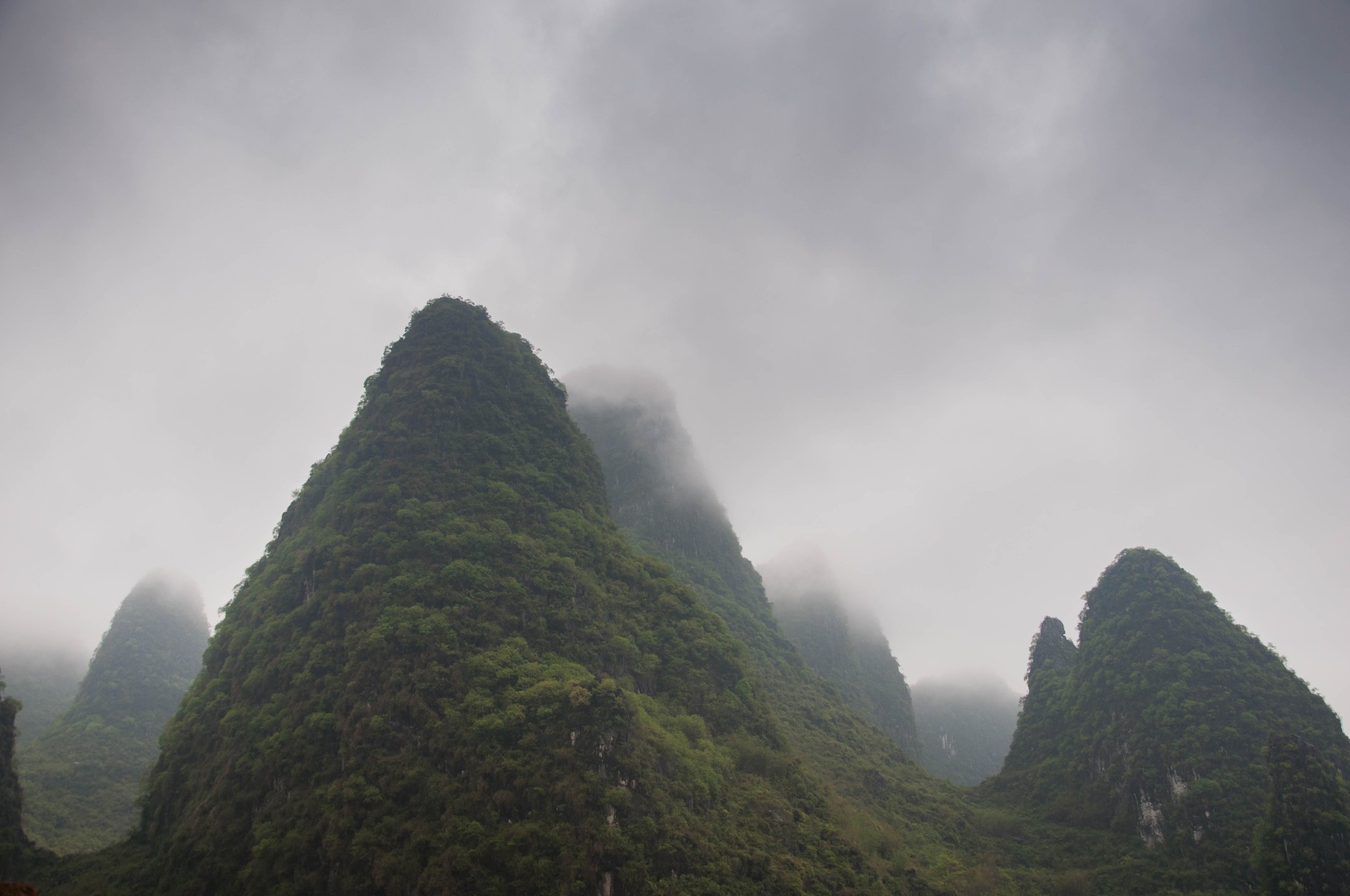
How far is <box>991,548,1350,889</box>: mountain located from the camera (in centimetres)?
4391

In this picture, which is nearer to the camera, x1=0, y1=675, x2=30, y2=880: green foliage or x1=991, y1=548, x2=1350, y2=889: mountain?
x1=0, y1=675, x2=30, y2=880: green foliage

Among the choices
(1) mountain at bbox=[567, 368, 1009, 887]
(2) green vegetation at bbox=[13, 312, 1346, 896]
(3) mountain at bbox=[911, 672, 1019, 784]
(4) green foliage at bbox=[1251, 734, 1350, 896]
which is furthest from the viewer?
(3) mountain at bbox=[911, 672, 1019, 784]

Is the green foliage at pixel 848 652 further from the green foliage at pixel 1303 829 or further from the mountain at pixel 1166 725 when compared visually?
the green foliage at pixel 1303 829

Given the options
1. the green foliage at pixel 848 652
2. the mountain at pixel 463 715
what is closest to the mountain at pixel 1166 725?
the green foliage at pixel 848 652

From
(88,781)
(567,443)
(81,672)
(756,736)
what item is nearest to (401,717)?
(756,736)

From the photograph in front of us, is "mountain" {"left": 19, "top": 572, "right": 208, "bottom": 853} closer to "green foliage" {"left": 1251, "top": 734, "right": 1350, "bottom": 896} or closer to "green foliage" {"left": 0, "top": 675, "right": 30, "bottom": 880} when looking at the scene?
"green foliage" {"left": 0, "top": 675, "right": 30, "bottom": 880}

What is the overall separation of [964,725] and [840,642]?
163 ft

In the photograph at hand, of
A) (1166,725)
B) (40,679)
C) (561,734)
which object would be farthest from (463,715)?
(40,679)

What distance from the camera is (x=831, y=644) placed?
328 ft

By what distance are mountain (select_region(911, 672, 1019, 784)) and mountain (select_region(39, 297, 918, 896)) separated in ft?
261

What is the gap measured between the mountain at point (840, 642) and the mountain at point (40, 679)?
102244mm

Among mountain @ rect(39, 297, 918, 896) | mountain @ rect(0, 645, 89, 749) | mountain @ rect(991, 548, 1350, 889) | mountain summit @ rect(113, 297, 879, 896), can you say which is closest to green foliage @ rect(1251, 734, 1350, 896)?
mountain @ rect(991, 548, 1350, 889)

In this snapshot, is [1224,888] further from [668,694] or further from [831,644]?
[831,644]

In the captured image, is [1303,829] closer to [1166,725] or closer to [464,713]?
[1166,725]
